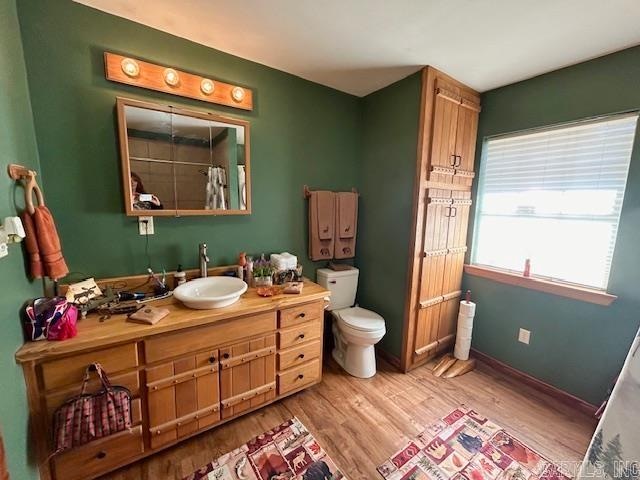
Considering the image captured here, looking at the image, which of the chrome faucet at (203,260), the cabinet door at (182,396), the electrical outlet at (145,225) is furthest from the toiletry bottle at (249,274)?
the electrical outlet at (145,225)

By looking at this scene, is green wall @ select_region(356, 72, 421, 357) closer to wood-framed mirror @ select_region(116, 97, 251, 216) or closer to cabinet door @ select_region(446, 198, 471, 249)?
cabinet door @ select_region(446, 198, 471, 249)

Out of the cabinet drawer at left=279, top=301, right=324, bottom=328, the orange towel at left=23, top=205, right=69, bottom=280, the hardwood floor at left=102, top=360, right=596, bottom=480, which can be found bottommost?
the hardwood floor at left=102, top=360, right=596, bottom=480

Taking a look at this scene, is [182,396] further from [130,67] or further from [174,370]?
[130,67]

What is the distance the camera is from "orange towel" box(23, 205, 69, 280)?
1161 mm

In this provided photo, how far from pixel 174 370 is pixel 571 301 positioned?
2695 millimetres

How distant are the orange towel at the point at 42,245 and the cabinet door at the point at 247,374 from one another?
0.92m

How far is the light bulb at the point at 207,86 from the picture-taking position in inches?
67.9

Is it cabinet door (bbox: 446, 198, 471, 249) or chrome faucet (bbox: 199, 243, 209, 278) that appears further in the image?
cabinet door (bbox: 446, 198, 471, 249)

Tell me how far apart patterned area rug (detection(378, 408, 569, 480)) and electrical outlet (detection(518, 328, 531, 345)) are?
780mm

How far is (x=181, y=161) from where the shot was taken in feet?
5.64

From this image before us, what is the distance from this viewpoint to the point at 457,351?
2.39 m

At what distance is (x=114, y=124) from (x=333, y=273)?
1.87 m

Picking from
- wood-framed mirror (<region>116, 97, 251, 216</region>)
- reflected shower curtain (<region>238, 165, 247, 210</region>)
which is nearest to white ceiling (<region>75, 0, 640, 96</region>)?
wood-framed mirror (<region>116, 97, 251, 216</region>)

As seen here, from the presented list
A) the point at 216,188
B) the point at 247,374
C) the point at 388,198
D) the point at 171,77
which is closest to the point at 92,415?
the point at 247,374
